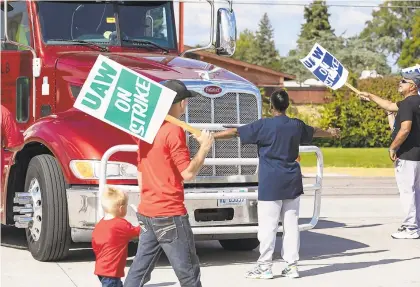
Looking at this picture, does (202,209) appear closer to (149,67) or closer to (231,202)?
(231,202)

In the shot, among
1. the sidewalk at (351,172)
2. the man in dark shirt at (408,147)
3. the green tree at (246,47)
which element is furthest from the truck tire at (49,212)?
the green tree at (246,47)

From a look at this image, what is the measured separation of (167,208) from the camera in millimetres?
6172

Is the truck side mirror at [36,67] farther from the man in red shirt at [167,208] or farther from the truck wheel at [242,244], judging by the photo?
the man in red shirt at [167,208]

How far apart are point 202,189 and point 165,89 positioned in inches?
115

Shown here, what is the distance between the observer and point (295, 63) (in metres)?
88.8

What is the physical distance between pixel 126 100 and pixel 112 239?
98 centimetres

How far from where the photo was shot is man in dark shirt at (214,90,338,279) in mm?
8102

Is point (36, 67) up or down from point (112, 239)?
up

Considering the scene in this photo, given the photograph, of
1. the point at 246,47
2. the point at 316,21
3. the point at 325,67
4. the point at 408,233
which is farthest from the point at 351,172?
the point at 246,47

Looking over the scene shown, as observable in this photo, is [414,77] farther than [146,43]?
Yes

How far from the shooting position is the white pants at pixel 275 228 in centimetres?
823

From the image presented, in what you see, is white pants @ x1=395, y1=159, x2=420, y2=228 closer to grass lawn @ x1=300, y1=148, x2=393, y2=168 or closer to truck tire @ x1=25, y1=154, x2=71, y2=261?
truck tire @ x1=25, y1=154, x2=71, y2=261

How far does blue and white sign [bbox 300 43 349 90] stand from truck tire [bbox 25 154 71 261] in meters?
2.84

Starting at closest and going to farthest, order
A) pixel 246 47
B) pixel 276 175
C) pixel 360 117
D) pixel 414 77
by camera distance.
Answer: pixel 276 175, pixel 414 77, pixel 360 117, pixel 246 47
